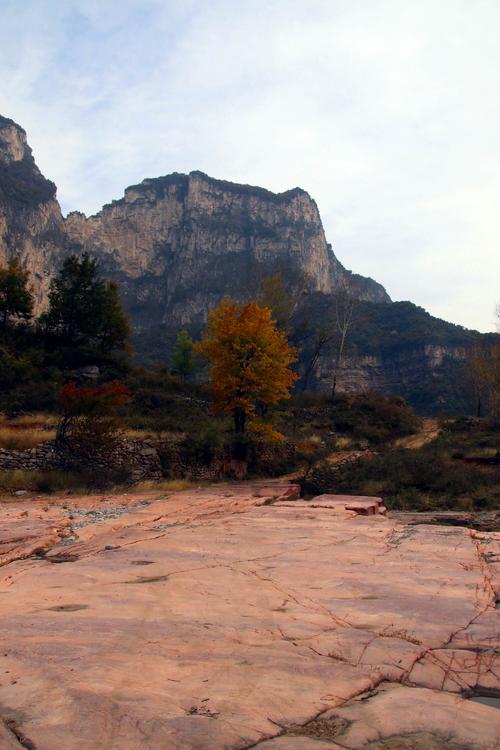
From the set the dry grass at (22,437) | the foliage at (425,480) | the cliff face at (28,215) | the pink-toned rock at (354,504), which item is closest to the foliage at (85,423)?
the dry grass at (22,437)

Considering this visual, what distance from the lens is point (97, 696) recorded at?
265 cm

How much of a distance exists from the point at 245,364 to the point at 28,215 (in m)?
86.1

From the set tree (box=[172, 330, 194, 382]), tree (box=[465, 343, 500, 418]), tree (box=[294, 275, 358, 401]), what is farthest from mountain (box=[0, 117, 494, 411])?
tree (box=[172, 330, 194, 382])

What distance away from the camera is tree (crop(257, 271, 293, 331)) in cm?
3925

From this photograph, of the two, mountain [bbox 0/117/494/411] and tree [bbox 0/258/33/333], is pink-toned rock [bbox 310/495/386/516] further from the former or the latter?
mountain [bbox 0/117/494/411]

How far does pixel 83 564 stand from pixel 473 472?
1286 cm

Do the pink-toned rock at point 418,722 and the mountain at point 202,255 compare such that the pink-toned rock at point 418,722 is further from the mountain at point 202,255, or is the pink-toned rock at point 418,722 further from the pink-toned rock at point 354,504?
the mountain at point 202,255

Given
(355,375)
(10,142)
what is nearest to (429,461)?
(355,375)

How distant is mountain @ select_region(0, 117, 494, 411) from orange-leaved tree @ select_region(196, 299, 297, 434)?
160ft

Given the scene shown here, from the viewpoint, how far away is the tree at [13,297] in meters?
31.7

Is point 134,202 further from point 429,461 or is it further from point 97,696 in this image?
point 97,696

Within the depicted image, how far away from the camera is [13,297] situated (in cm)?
3173

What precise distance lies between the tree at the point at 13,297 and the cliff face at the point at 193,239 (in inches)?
3607

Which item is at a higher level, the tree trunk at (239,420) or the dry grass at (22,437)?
the tree trunk at (239,420)
